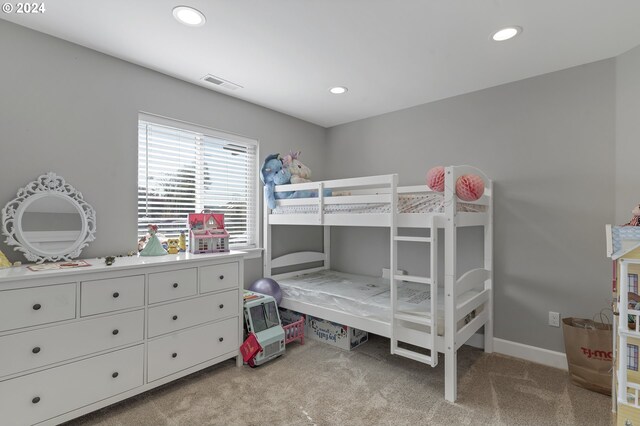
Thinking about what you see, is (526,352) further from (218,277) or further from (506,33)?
(218,277)

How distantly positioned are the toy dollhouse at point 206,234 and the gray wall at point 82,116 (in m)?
0.44

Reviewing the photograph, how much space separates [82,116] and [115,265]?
114 centimetres

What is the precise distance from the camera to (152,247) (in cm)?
235

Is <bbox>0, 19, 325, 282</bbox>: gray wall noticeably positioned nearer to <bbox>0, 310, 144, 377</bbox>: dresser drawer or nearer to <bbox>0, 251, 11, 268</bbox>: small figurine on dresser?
<bbox>0, 251, 11, 268</bbox>: small figurine on dresser

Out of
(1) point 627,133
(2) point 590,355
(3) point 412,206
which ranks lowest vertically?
(2) point 590,355

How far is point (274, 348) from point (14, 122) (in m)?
2.41

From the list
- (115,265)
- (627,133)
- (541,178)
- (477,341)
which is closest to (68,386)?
(115,265)

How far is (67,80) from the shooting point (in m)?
2.12

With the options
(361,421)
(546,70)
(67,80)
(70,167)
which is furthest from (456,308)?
(67,80)

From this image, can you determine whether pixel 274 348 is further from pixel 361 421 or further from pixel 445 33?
pixel 445 33

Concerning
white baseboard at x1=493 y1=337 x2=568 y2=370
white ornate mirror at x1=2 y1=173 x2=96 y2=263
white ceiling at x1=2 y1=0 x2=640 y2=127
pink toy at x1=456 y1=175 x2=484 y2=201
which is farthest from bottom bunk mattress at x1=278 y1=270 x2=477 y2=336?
white ceiling at x1=2 y1=0 x2=640 y2=127

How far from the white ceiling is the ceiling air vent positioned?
Result: 8 centimetres

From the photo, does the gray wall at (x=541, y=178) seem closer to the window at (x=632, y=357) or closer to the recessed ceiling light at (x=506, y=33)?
the recessed ceiling light at (x=506, y=33)

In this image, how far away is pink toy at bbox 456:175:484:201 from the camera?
2.07m
